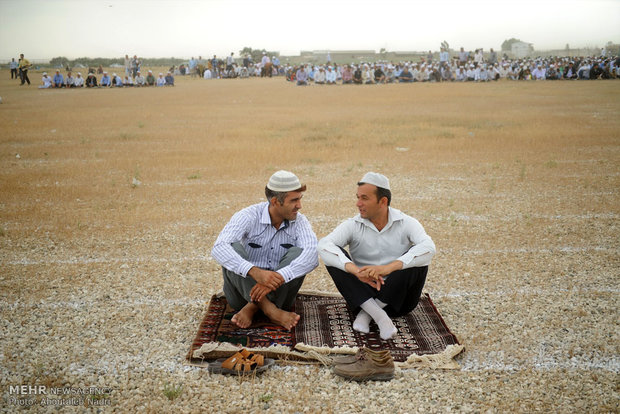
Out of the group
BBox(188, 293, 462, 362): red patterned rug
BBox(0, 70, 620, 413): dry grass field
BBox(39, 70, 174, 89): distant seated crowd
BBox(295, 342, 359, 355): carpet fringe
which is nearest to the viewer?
BBox(0, 70, 620, 413): dry grass field

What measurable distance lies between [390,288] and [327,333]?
56 cm

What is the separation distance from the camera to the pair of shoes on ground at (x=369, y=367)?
10.7 ft

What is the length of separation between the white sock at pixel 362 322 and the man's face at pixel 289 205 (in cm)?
89

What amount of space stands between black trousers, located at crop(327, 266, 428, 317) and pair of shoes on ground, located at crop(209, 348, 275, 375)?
2.59ft

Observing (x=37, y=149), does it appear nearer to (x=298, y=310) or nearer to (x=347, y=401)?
(x=298, y=310)

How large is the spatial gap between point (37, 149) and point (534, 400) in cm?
1214

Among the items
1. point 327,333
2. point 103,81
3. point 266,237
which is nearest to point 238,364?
point 327,333

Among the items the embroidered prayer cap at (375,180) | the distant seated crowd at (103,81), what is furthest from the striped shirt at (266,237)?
the distant seated crowd at (103,81)

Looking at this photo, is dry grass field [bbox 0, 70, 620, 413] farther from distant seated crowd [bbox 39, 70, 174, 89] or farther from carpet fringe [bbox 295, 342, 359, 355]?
distant seated crowd [bbox 39, 70, 174, 89]

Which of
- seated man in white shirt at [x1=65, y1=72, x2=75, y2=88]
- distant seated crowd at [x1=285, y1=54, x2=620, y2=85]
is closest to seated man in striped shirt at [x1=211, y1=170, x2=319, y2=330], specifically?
distant seated crowd at [x1=285, y1=54, x2=620, y2=85]

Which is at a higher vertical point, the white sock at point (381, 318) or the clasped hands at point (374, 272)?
the clasped hands at point (374, 272)

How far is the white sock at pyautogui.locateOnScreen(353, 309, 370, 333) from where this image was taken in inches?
150

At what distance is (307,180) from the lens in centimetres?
927

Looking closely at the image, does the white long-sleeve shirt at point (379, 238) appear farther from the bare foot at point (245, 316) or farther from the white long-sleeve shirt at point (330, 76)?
the white long-sleeve shirt at point (330, 76)
